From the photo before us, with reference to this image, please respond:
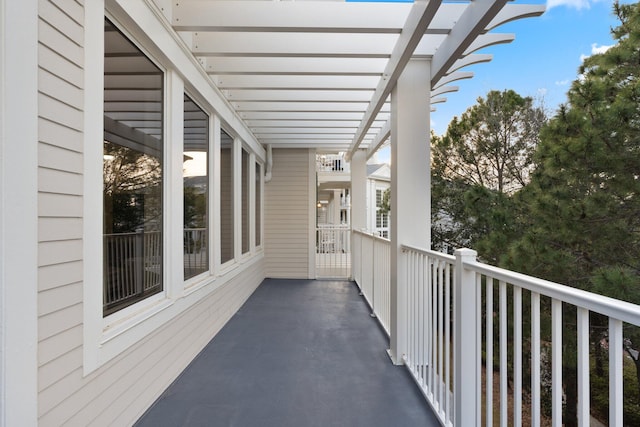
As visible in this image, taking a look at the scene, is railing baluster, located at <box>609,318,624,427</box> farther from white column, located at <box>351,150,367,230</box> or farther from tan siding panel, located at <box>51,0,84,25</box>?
white column, located at <box>351,150,367,230</box>

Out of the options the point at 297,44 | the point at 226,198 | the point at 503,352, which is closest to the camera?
the point at 503,352

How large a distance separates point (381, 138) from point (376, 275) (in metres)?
2.30

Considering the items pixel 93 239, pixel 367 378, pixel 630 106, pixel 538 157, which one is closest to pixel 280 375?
pixel 367 378

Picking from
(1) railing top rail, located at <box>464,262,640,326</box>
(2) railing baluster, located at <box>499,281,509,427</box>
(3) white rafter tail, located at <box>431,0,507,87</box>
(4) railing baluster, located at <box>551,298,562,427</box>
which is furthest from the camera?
(3) white rafter tail, located at <box>431,0,507,87</box>

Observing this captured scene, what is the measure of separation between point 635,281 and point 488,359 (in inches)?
90.3

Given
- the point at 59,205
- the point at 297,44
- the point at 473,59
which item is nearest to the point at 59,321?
the point at 59,205

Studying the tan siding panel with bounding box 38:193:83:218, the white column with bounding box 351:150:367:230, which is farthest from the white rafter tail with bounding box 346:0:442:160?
the white column with bounding box 351:150:367:230

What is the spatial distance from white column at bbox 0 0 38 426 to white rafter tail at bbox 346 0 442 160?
190 cm

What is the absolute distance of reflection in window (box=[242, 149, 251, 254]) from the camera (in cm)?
570

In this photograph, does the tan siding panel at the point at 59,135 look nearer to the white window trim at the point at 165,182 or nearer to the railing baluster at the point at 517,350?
the white window trim at the point at 165,182

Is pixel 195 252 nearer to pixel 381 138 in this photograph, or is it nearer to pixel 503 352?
pixel 503 352

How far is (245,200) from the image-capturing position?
5.87 metres

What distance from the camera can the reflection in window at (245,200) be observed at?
5.70 m

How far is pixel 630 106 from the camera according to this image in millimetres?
3334
